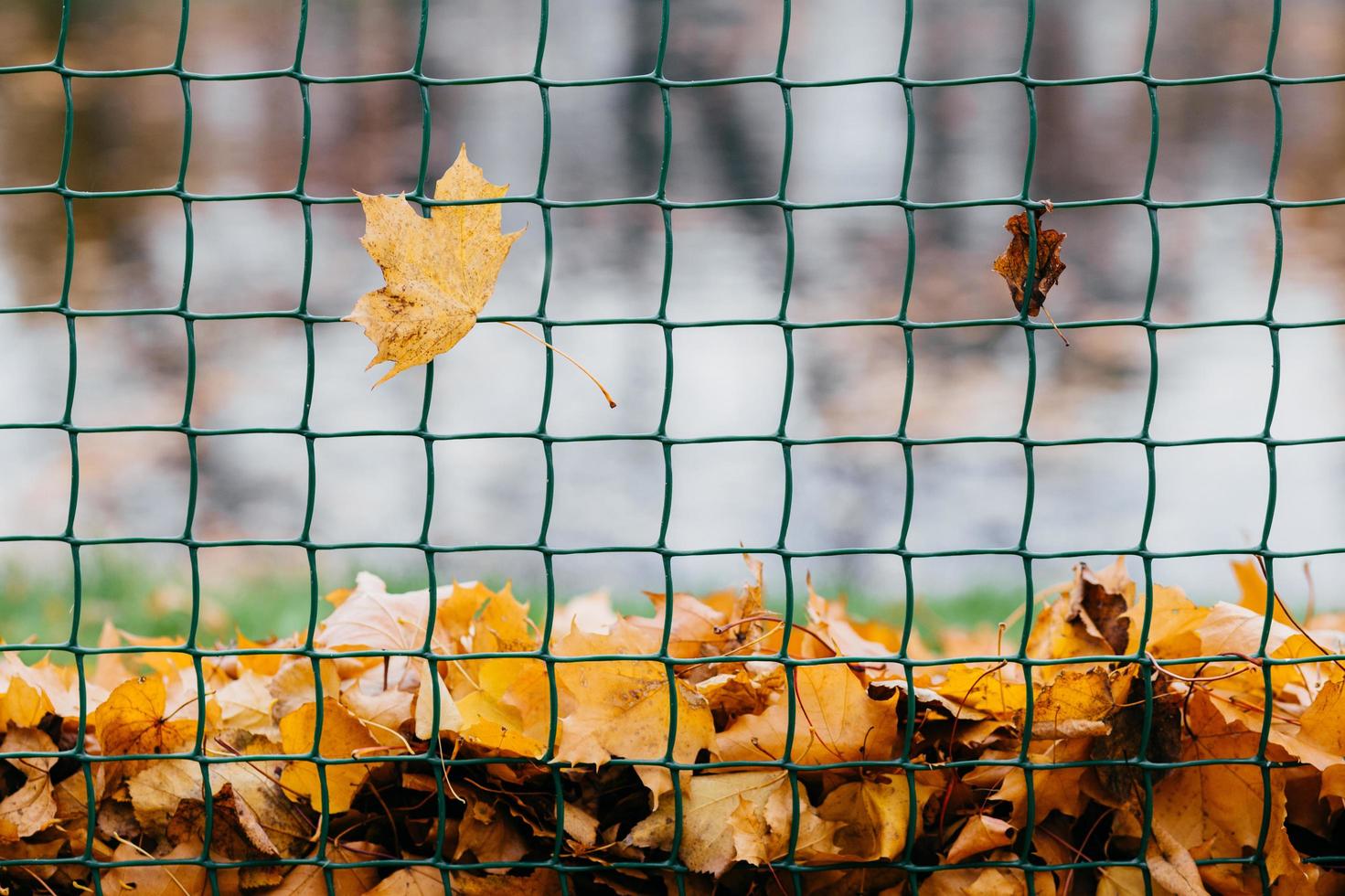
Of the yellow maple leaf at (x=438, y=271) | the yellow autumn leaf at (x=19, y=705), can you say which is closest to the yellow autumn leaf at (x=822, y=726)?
the yellow maple leaf at (x=438, y=271)

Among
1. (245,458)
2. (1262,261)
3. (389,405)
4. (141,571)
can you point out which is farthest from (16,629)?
(1262,261)

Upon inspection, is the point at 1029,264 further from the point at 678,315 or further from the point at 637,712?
the point at 678,315

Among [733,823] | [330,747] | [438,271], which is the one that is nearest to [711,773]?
[733,823]

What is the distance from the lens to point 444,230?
4.45 ft

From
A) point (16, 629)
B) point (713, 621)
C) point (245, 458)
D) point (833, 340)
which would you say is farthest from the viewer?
point (833, 340)

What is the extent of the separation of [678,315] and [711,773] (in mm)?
3256

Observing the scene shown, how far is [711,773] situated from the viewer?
1.45 meters

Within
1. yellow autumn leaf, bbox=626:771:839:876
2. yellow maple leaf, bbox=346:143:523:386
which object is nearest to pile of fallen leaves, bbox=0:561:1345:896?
yellow autumn leaf, bbox=626:771:839:876

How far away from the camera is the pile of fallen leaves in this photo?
4.58ft

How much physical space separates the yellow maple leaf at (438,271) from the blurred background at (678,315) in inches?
7.5

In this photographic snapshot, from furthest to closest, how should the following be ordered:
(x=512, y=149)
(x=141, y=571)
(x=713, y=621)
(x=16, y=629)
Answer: (x=512, y=149)
(x=141, y=571)
(x=16, y=629)
(x=713, y=621)

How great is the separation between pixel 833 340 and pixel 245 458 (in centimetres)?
189

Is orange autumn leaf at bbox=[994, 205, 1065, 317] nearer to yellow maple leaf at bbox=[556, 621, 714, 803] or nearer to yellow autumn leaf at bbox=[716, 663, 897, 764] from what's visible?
yellow autumn leaf at bbox=[716, 663, 897, 764]

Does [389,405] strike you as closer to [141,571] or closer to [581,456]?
[581,456]
